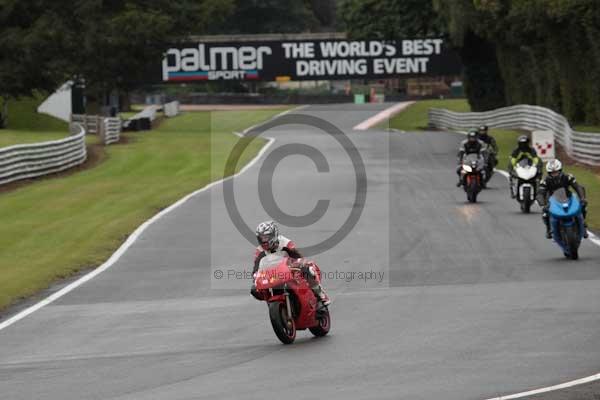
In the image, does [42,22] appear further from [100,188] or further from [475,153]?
[475,153]

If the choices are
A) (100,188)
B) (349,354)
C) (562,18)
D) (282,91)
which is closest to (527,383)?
(349,354)

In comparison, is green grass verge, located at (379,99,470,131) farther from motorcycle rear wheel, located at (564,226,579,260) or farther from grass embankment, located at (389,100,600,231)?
motorcycle rear wheel, located at (564,226,579,260)

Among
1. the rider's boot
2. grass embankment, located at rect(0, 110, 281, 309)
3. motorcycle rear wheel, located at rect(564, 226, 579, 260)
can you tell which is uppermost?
the rider's boot

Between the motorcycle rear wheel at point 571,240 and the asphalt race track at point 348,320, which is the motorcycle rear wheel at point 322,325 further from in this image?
the motorcycle rear wheel at point 571,240

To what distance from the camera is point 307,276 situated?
13.8m

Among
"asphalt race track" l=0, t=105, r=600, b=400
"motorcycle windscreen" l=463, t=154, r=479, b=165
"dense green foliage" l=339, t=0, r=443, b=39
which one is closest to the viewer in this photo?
"asphalt race track" l=0, t=105, r=600, b=400

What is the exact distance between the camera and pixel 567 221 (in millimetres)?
19500

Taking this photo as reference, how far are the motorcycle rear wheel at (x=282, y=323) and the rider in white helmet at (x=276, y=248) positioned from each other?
14.2 inches

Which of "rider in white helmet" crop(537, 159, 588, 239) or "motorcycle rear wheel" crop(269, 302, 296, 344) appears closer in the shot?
"motorcycle rear wheel" crop(269, 302, 296, 344)

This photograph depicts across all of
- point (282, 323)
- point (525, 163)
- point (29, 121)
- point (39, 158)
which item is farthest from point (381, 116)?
point (282, 323)

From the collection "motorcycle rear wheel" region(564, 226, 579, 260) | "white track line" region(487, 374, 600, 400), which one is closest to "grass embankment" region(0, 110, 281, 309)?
"motorcycle rear wheel" region(564, 226, 579, 260)

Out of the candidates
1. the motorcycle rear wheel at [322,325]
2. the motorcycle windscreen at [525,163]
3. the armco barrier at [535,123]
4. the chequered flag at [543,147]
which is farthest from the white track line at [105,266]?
the armco barrier at [535,123]

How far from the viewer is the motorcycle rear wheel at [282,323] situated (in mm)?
13172

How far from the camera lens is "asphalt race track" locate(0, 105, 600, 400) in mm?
11188
